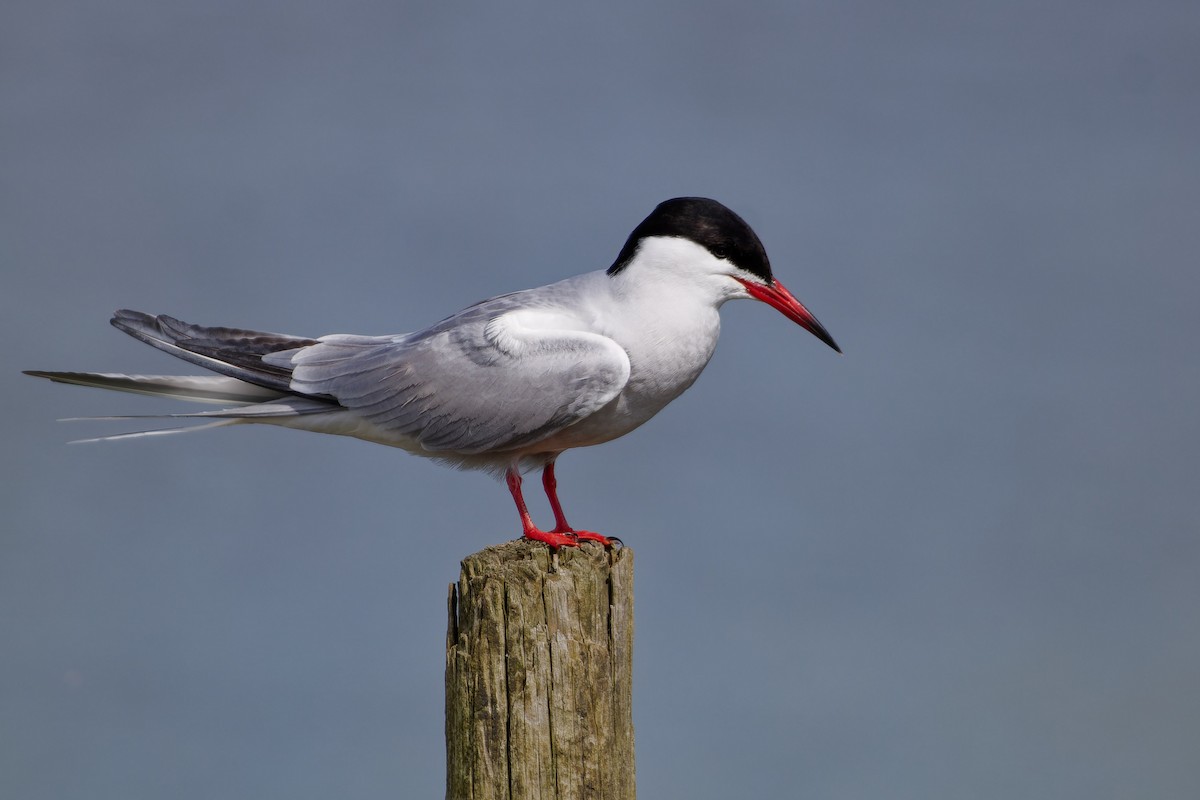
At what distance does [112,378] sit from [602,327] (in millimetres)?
2383

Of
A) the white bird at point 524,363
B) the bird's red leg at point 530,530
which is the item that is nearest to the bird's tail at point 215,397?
the white bird at point 524,363

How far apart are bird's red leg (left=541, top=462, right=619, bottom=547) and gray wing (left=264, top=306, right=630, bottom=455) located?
0.49 metres

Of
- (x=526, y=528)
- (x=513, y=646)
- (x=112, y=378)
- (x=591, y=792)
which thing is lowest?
(x=591, y=792)

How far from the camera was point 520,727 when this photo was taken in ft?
15.5

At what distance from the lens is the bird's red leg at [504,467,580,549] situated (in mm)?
5480

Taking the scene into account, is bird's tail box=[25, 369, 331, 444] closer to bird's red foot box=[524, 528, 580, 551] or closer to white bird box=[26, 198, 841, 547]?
white bird box=[26, 198, 841, 547]

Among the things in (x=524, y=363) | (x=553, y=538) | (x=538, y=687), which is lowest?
(x=538, y=687)

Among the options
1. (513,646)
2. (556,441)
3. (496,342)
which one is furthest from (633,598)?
(496,342)

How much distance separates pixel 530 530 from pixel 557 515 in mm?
558

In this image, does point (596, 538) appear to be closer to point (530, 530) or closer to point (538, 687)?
point (530, 530)

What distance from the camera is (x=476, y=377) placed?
18.9 feet

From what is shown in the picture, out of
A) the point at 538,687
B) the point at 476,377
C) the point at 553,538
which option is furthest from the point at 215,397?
the point at 538,687

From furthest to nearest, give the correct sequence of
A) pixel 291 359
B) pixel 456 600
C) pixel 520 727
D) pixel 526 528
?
pixel 291 359 → pixel 526 528 → pixel 456 600 → pixel 520 727

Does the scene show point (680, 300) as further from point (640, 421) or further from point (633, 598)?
point (633, 598)
